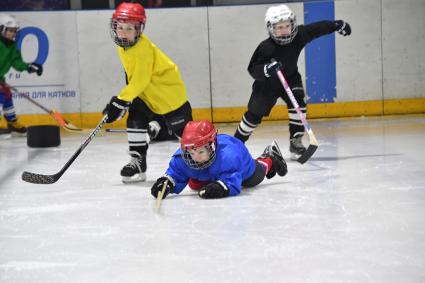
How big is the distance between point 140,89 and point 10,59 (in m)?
3.33

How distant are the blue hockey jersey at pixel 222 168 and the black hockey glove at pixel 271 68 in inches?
50.1

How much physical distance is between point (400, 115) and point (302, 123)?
3002mm

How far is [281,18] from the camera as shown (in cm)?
514

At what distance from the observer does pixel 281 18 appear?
514cm

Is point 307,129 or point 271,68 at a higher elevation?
point 271,68

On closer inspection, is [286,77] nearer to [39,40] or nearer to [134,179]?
[134,179]

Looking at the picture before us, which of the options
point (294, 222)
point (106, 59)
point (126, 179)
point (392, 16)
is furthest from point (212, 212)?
point (392, 16)

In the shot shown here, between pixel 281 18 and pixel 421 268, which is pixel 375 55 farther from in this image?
pixel 421 268

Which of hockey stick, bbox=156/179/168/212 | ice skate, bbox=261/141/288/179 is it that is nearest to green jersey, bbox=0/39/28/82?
ice skate, bbox=261/141/288/179

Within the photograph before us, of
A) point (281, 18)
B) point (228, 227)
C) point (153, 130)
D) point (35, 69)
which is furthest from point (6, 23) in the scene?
point (228, 227)

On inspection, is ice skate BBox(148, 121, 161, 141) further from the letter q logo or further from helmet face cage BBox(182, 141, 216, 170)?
helmet face cage BBox(182, 141, 216, 170)

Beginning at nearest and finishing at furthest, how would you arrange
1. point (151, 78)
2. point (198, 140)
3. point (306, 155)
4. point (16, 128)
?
point (198, 140) < point (151, 78) < point (306, 155) < point (16, 128)

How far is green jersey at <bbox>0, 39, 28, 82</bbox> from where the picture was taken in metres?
7.29

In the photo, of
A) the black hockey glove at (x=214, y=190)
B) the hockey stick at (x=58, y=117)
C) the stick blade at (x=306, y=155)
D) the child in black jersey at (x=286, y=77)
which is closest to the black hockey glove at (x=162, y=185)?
the black hockey glove at (x=214, y=190)
